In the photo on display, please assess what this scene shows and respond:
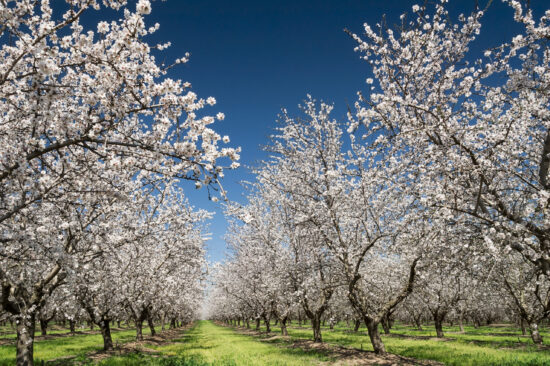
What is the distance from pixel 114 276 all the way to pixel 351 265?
11.9 m

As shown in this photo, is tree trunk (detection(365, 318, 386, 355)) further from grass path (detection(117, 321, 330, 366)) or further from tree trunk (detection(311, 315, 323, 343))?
tree trunk (detection(311, 315, 323, 343))

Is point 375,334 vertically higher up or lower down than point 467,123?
lower down

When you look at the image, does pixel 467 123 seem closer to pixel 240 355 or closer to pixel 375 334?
pixel 375 334

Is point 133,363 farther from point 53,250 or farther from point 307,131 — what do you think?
point 307,131

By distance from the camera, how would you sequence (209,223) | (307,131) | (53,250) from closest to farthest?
(53,250), (307,131), (209,223)

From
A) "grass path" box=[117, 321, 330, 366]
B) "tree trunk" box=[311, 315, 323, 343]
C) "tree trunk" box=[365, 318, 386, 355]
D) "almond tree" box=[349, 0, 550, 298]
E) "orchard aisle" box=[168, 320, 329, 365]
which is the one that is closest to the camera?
"almond tree" box=[349, 0, 550, 298]

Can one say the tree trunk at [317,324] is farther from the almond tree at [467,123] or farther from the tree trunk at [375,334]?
the almond tree at [467,123]

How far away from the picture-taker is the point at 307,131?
15734 millimetres

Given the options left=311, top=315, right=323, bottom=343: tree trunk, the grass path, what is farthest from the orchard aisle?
left=311, top=315, right=323, bottom=343: tree trunk

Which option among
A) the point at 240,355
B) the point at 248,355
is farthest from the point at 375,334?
the point at 240,355

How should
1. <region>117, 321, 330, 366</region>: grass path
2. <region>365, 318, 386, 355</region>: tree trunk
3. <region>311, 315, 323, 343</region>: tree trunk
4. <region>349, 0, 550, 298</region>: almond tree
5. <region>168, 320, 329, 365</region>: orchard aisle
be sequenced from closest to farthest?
<region>349, 0, 550, 298</region>: almond tree
<region>117, 321, 330, 366</region>: grass path
<region>168, 320, 329, 365</region>: orchard aisle
<region>365, 318, 386, 355</region>: tree trunk
<region>311, 315, 323, 343</region>: tree trunk

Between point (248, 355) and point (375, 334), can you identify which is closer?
point (375, 334)

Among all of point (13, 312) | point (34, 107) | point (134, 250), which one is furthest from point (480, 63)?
point (134, 250)

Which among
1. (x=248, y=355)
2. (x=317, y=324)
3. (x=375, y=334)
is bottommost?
(x=248, y=355)
